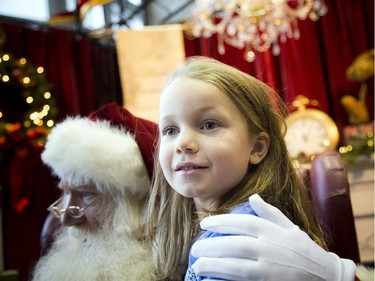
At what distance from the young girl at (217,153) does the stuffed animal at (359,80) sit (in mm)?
2158

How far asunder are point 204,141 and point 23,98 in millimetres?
2229

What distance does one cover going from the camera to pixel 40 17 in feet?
10.8

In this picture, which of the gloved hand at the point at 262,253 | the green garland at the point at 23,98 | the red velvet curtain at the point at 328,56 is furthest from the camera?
the red velvet curtain at the point at 328,56

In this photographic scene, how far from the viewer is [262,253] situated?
1.99 ft

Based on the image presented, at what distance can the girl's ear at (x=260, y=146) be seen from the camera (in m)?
0.80

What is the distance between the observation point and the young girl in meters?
0.72

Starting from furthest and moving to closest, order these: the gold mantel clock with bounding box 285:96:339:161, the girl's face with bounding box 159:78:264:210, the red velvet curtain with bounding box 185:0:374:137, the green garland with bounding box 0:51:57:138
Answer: the red velvet curtain with bounding box 185:0:374:137 → the gold mantel clock with bounding box 285:96:339:161 → the green garland with bounding box 0:51:57:138 → the girl's face with bounding box 159:78:264:210

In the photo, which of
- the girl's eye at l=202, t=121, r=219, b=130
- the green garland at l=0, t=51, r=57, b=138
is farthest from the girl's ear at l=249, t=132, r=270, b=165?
the green garland at l=0, t=51, r=57, b=138

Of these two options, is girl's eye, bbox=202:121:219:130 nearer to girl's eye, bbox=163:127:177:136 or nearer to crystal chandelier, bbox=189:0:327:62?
girl's eye, bbox=163:127:177:136

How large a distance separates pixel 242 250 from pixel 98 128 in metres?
0.62

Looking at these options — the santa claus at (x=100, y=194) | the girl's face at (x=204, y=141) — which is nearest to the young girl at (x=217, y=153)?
the girl's face at (x=204, y=141)

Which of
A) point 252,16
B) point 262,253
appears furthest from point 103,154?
point 252,16

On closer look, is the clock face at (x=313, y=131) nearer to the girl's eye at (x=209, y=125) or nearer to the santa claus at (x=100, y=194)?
the santa claus at (x=100, y=194)

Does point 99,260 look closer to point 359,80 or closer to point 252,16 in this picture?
point 252,16
